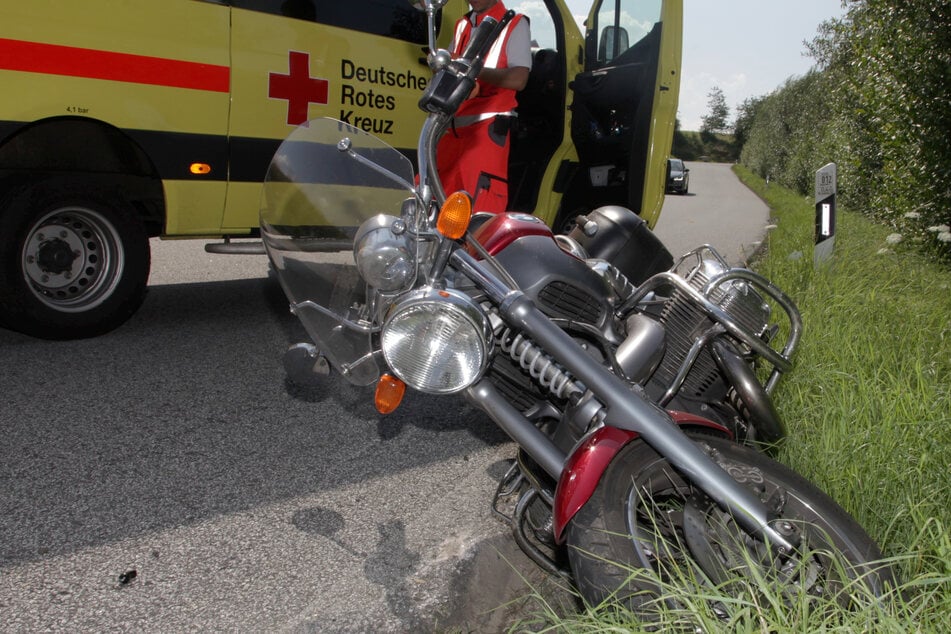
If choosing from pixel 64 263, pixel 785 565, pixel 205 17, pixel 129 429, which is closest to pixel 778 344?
pixel 785 565

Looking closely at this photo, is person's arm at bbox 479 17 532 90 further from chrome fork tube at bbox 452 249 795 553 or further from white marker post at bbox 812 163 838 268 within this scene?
chrome fork tube at bbox 452 249 795 553

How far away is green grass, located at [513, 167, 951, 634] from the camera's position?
182 cm

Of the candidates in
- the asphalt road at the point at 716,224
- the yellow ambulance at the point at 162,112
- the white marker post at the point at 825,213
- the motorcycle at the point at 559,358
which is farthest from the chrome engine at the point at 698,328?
the asphalt road at the point at 716,224

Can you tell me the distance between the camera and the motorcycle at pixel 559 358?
6.30ft

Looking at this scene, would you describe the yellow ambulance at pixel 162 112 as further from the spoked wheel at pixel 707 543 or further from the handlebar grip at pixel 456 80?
the spoked wheel at pixel 707 543

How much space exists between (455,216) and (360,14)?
11.7 feet

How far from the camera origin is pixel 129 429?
11.2ft

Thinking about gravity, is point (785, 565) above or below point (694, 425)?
below

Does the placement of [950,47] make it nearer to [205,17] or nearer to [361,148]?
[205,17]

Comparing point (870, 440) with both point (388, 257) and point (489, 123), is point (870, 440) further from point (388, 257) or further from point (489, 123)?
point (489, 123)

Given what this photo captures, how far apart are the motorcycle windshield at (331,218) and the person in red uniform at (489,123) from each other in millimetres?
2084

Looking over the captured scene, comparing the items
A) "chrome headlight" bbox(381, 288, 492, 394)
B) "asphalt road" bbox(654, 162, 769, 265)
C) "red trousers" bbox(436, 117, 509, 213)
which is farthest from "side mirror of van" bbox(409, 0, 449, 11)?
"asphalt road" bbox(654, 162, 769, 265)

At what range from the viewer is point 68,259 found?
14.4 ft

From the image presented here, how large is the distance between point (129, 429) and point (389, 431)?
1.09 metres
